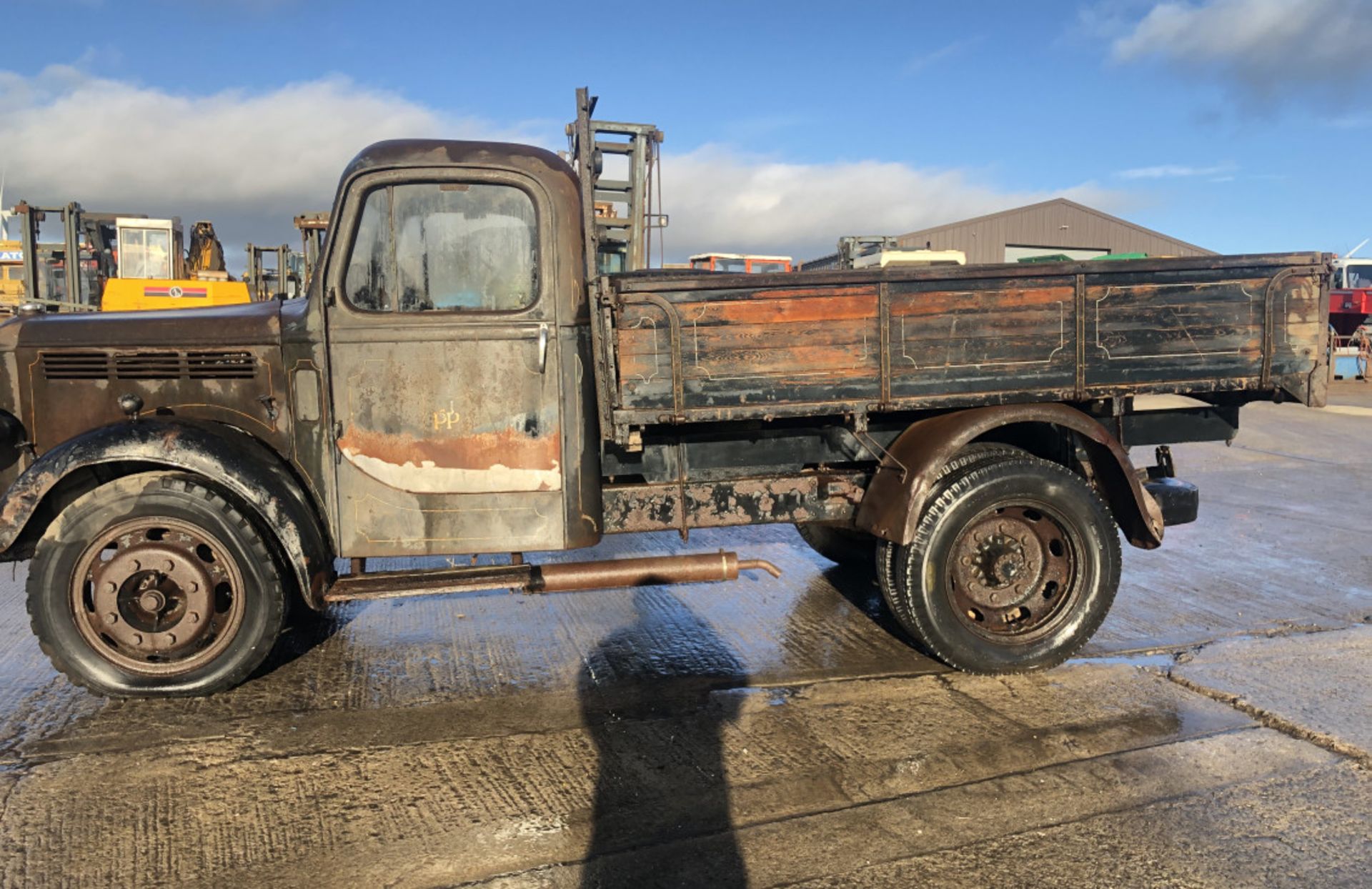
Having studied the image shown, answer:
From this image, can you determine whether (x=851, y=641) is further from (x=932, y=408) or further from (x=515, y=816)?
(x=515, y=816)

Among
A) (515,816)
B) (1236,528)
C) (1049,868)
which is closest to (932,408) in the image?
(1049,868)

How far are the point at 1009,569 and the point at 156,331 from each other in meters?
4.03

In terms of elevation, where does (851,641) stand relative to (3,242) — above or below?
below

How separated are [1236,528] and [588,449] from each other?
5.88 metres

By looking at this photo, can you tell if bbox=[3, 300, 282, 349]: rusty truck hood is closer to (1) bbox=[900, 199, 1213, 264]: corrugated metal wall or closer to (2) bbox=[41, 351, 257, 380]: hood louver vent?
(2) bbox=[41, 351, 257, 380]: hood louver vent

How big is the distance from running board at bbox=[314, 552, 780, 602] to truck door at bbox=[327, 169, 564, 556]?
13cm

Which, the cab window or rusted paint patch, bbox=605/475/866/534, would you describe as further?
rusted paint patch, bbox=605/475/866/534

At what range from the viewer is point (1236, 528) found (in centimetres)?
738

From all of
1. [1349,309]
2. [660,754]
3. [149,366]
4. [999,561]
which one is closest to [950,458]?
[999,561]

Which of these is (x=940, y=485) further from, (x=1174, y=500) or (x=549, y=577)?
(x=549, y=577)

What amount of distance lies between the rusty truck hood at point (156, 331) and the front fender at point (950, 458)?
2.80 metres

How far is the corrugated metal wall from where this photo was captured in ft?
103

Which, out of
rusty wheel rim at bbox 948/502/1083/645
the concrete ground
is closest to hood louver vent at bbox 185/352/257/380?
the concrete ground

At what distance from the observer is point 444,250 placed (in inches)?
157
